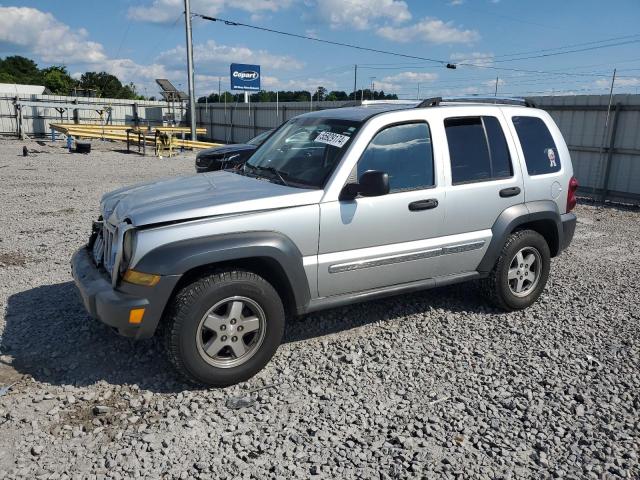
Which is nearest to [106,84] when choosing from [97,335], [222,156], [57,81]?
[57,81]

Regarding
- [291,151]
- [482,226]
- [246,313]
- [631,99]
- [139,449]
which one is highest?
[631,99]

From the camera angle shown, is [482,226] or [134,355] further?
[482,226]

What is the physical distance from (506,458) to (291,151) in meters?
2.83

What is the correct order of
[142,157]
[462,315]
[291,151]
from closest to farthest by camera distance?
1. [291,151]
2. [462,315]
3. [142,157]

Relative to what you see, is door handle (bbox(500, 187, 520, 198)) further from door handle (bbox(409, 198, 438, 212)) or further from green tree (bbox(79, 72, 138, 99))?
green tree (bbox(79, 72, 138, 99))

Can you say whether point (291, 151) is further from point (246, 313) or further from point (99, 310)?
point (99, 310)

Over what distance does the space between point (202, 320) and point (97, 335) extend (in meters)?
1.45

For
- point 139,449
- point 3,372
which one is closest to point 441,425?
point 139,449

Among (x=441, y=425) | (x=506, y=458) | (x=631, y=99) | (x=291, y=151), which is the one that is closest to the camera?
(x=506, y=458)

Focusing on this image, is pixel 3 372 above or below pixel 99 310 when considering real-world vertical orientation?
below

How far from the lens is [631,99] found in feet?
37.0

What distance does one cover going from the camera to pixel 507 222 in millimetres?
4758

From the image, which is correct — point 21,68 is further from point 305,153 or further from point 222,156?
point 305,153

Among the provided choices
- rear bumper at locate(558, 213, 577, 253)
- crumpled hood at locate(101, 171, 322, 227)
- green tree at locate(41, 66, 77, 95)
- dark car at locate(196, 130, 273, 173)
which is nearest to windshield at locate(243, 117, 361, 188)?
crumpled hood at locate(101, 171, 322, 227)
